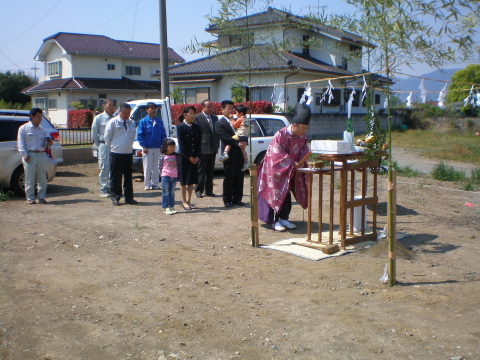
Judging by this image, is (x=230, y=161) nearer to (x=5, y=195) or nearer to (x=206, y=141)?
(x=206, y=141)

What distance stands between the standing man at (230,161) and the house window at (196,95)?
21796 millimetres

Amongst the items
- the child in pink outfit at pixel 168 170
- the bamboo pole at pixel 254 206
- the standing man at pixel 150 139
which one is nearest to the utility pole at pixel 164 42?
the standing man at pixel 150 139

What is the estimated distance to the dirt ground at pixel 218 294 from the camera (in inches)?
146

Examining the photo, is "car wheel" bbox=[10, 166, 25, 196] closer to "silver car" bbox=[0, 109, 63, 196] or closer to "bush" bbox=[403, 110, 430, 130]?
"silver car" bbox=[0, 109, 63, 196]

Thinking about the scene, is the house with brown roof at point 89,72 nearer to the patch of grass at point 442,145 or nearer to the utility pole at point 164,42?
the patch of grass at point 442,145

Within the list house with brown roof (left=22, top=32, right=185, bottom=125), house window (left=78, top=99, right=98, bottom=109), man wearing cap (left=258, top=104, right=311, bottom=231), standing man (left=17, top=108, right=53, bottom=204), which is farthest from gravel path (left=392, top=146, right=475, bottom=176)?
house window (left=78, top=99, right=98, bottom=109)

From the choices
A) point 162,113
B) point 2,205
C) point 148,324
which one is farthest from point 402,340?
point 162,113

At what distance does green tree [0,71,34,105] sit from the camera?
48469 millimetres

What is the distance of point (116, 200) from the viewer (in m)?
9.04

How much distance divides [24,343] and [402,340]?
2.90 meters

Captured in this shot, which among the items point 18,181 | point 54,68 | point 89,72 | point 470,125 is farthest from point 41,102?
point 18,181

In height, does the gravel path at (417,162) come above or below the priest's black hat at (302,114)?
below

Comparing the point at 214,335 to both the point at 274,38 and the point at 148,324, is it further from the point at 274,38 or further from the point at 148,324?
the point at 274,38

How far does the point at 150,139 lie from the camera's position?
10609 millimetres
